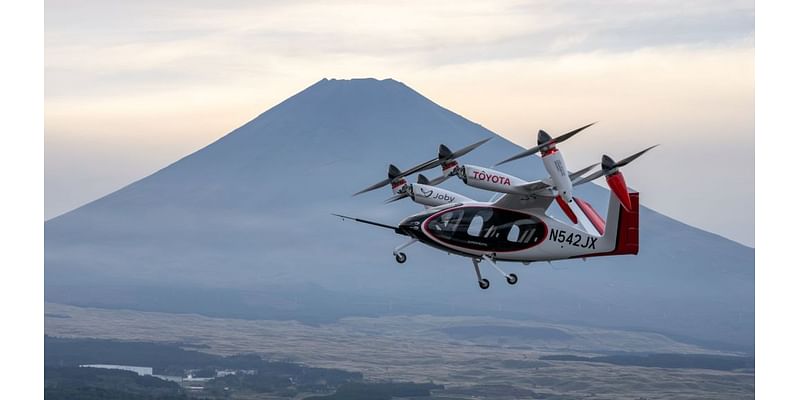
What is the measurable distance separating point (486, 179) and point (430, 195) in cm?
1218

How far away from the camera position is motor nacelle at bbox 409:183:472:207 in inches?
4739

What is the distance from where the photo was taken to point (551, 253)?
384ft

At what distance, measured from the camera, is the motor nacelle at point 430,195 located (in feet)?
395

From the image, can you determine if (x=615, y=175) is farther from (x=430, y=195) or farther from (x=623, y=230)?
(x=430, y=195)

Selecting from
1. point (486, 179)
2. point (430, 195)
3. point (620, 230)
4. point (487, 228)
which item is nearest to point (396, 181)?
point (430, 195)

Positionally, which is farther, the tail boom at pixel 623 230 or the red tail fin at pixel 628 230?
the tail boom at pixel 623 230

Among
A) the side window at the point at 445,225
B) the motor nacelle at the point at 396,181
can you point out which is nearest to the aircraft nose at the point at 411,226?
the side window at the point at 445,225

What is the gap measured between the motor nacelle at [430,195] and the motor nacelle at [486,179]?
862 cm

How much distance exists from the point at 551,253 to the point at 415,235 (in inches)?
408

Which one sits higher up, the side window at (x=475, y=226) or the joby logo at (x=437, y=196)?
the joby logo at (x=437, y=196)

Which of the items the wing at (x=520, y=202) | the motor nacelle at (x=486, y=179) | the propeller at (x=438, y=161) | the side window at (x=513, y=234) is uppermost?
the propeller at (x=438, y=161)

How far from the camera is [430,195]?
399 ft

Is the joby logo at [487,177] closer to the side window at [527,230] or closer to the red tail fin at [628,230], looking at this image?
the side window at [527,230]
